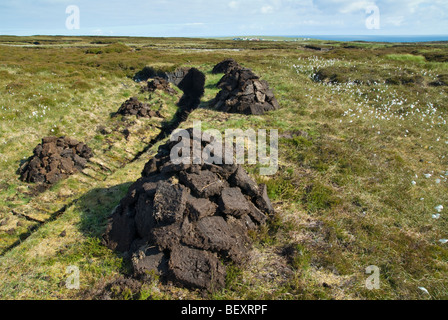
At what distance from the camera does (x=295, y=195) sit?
1002 cm

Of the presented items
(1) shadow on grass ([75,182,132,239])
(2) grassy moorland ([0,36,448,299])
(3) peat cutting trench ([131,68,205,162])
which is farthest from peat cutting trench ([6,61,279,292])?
(3) peat cutting trench ([131,68,205,162])

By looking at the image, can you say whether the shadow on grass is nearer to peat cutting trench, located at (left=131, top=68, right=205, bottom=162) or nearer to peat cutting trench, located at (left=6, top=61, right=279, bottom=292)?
peat cutting trench, located at (left=6, top=61, right=279, bottom=292)

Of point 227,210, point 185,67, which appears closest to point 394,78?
point 185,67

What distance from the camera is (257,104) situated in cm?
1916

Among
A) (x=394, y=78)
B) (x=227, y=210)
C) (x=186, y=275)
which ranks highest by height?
(x=394, y=78)

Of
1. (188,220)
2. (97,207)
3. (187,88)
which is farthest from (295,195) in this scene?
(187,88)

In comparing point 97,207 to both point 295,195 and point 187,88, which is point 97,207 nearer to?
point 295,195

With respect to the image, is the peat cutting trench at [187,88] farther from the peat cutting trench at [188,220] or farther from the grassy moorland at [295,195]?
the peat cutting trench at [188,220]

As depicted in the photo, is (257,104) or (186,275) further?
(257,104)

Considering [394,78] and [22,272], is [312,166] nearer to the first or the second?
[22,272]

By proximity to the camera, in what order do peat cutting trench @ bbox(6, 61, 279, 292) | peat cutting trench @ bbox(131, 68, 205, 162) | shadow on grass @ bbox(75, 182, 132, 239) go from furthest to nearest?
peat cutting trench @ bbox(131, 68, 205, 162), shadow on grass @ bbox(75, 182, 132, 239), peat cutting trench @ bbox(6, 61, 279, 292)

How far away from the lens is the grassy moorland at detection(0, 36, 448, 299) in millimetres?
6504

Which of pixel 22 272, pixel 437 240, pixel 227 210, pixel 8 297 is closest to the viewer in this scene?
pixel 8 297
